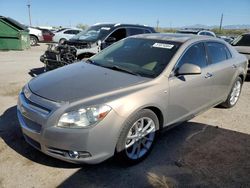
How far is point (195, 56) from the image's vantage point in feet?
14.0

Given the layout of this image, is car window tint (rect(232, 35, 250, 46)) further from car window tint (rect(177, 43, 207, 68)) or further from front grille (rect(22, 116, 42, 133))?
front grille (rect(22, 116, 42, 133))

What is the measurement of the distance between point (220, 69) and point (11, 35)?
13194 mm

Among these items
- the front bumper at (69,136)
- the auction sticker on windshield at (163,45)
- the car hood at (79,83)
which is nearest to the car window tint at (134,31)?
the auction sticker on windshield at (163,45)

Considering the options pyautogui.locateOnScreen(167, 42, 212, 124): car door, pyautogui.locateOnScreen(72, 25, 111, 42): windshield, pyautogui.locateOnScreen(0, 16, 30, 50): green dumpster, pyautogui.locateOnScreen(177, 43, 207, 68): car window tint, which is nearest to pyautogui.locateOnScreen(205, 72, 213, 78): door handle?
pyautogui.locateOnScreen(167, 42, 212, 124): car door

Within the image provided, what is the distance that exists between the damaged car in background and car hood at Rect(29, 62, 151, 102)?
3.66 m

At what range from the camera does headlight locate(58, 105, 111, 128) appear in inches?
111

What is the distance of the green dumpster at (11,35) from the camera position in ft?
47.8

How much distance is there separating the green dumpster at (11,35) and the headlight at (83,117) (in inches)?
528

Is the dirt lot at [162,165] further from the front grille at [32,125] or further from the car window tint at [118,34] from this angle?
the car window tint at [118,34]

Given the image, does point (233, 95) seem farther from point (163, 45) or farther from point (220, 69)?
point (163, 45)

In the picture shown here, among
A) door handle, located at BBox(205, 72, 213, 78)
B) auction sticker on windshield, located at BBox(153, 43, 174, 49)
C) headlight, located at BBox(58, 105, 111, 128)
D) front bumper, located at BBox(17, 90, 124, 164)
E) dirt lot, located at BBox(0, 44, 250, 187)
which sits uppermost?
auction sticker on windshield, located at BBox(153, 43, 174, 49)

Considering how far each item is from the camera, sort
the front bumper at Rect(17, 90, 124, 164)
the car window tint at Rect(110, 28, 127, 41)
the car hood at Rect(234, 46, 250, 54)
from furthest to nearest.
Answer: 1. the car hood at Rect(234, 46, 250, 54)
2. the car window tint at Rect(110, 28, 127, 41)
3. the front bumper at Rect(17, 90, 124, 164)

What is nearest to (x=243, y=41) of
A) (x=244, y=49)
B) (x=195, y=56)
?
(x=244, y=49)

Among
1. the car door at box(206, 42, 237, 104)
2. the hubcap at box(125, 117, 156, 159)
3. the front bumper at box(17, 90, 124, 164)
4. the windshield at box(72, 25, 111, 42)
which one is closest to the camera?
the front bumper at box(17, 90, 124, 164)
